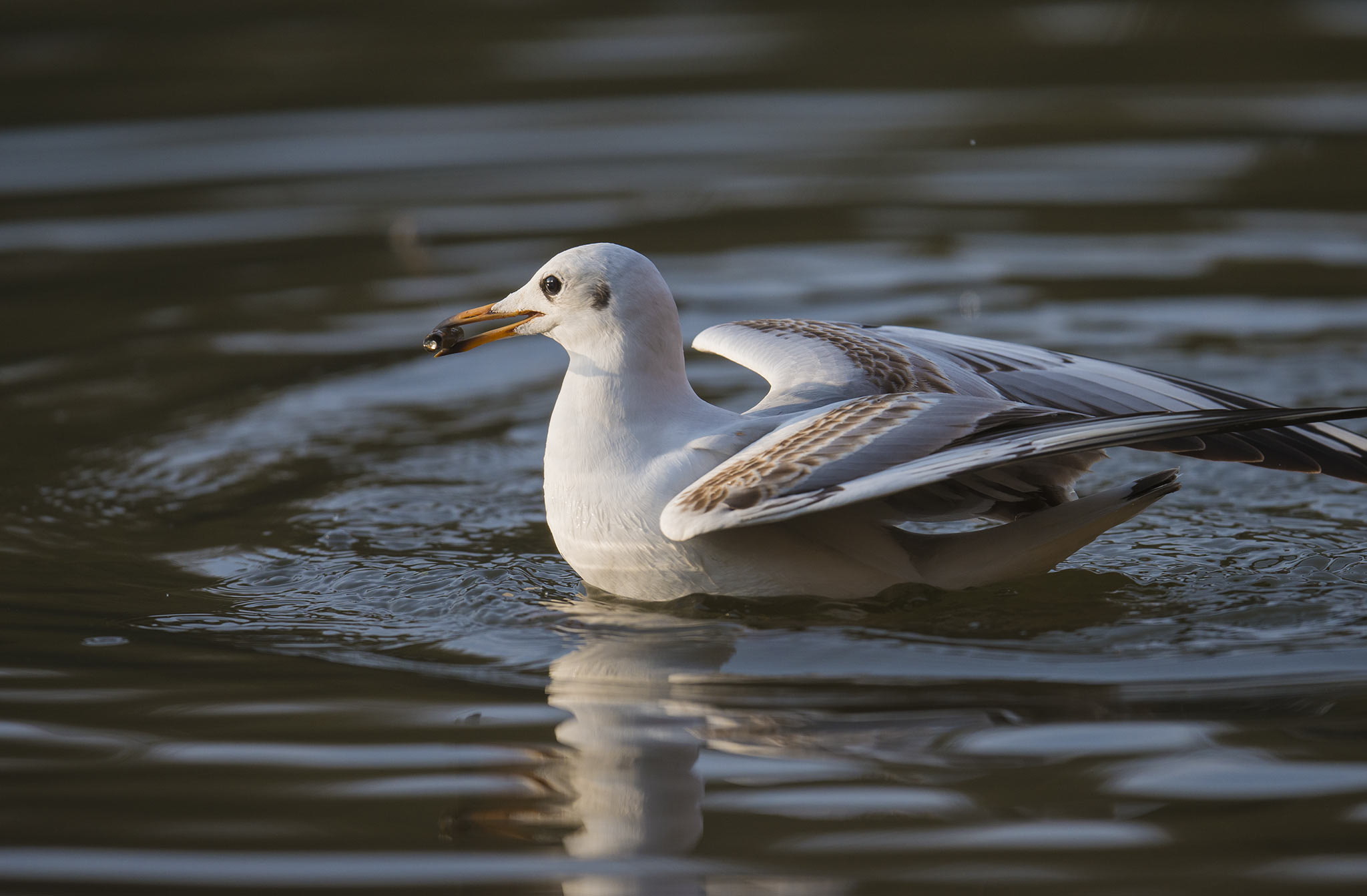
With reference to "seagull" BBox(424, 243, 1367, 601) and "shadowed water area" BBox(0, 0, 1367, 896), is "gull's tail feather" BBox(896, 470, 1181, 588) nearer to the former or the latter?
"seagull" BBox(424, 243, 1367, 601)

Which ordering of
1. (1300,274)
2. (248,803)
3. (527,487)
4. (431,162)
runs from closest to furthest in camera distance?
(248,803), (527,487), (1300,274), (431,162)

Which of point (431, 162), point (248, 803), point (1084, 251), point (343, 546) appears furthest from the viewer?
point (431, 162)

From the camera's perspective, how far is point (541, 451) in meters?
7.37

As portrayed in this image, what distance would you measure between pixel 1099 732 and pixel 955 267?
6.15 m

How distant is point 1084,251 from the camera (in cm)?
1030

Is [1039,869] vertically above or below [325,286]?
below

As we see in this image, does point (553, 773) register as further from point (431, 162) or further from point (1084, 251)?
point (431, 162)

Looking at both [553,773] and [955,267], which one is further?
[955,267]

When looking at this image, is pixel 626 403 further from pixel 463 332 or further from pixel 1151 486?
pixel 1151 486

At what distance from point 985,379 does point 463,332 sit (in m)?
1.71

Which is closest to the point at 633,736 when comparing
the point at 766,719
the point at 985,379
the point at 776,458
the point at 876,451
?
the point at 766,719

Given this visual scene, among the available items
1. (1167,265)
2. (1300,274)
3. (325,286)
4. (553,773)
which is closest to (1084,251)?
(1167,265)

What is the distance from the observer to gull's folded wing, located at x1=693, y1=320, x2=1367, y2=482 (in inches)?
205

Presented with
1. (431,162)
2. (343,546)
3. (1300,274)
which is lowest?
(343,546)
